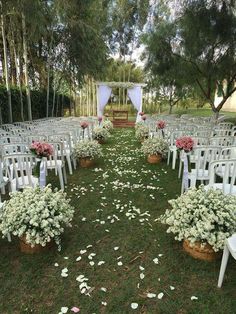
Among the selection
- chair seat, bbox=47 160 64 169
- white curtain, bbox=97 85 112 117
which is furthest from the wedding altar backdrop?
chair seat, bbox=47 160 64 169

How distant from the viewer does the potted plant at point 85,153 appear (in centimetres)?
546

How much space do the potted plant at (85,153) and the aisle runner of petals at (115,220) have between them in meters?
0.28

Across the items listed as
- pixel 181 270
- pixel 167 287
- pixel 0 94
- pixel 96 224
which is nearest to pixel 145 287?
pixel 167 287

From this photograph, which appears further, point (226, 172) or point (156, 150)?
point (156, 150)

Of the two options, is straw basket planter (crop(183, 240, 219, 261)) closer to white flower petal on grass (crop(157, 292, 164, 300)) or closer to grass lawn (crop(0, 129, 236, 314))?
grass lawn (crop(0, 129, 236, 314))

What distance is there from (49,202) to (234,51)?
841cm

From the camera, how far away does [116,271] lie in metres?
2.26

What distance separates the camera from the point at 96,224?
10.1 feet

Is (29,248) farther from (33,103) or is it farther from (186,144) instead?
(33,103)

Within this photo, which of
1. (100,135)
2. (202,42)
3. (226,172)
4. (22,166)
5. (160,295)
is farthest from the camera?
(100,135)

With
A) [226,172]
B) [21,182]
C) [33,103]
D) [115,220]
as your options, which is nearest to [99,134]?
[33,103]

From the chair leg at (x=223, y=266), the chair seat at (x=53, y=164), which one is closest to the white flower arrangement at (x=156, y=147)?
the chair seat at (x=53, y=164)

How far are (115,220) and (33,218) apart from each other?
A: 45.0 inches

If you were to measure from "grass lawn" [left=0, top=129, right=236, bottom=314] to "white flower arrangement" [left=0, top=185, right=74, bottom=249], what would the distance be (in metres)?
0.26
